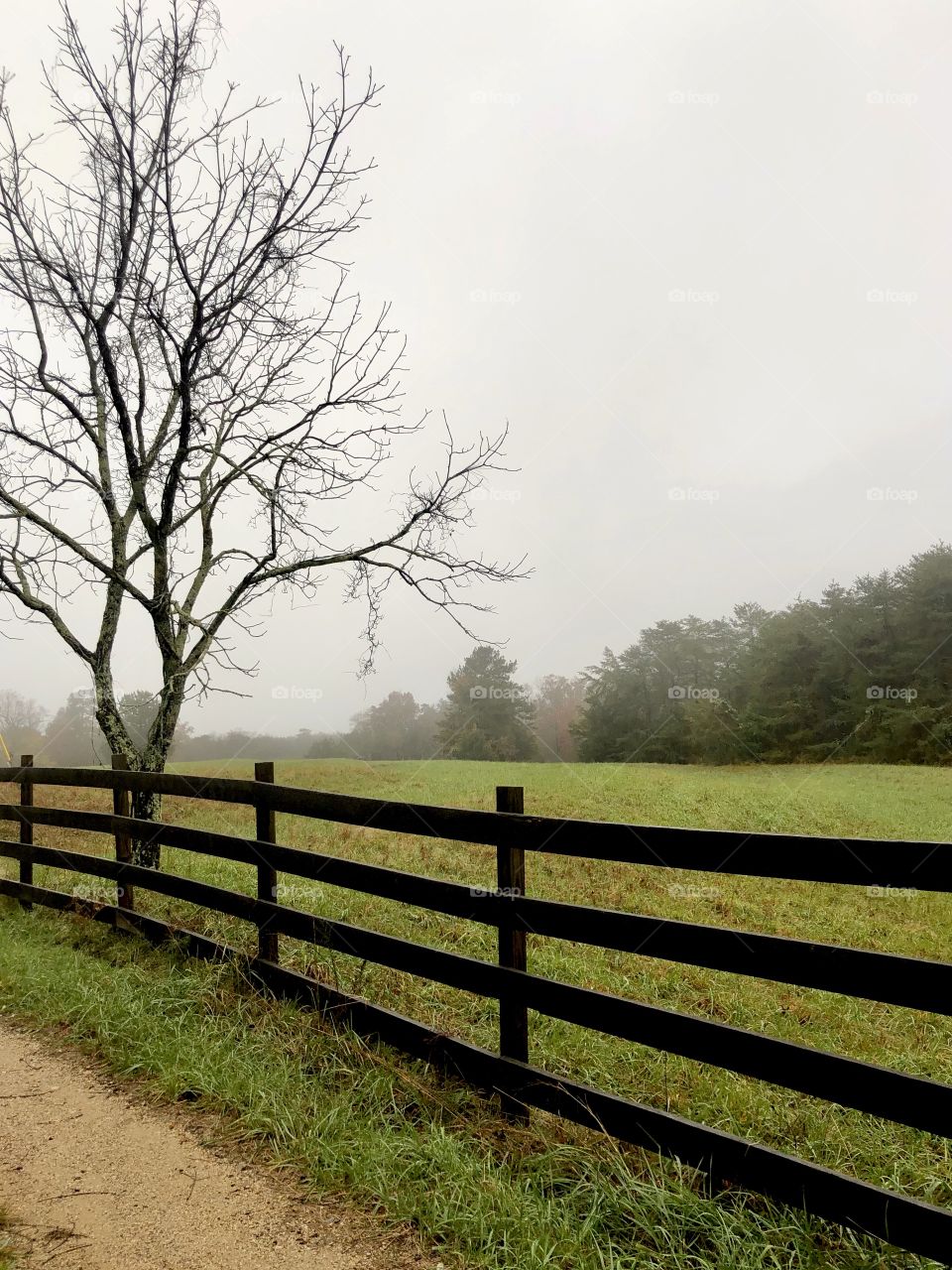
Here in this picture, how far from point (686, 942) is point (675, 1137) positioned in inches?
31.1

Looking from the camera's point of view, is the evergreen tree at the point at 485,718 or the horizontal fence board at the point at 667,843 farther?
the evergreen tree at the point at 485,718

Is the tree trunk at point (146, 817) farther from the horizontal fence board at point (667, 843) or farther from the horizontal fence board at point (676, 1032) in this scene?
the horizontal fence board at point (676, 1032)

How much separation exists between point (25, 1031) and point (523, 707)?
4646 centimetres

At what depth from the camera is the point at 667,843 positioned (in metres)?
3.28

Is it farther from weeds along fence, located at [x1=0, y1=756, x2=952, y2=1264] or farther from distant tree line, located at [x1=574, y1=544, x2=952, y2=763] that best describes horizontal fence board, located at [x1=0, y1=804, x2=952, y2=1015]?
distant tree line, located at [x1=574, y1=544, x2=952, y2=763]

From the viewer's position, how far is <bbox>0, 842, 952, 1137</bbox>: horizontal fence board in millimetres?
2576

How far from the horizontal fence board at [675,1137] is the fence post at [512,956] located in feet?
0.23

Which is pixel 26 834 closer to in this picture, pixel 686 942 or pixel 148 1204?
pixel 148 1204

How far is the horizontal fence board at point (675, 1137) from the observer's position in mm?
2537

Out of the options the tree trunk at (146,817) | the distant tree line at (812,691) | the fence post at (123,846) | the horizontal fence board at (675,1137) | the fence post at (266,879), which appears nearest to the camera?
the horizontal fence board at (675,1137)

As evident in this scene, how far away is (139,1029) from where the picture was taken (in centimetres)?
479

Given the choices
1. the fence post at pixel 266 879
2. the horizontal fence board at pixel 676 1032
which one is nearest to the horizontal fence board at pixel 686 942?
the horizontal fence board at pixel 676 1032

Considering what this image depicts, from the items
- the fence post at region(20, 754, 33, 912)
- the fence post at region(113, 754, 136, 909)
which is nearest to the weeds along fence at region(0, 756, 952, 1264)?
the fence post at region(113, 754, 136, 909)

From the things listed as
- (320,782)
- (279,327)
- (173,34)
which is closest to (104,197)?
(173,34)
